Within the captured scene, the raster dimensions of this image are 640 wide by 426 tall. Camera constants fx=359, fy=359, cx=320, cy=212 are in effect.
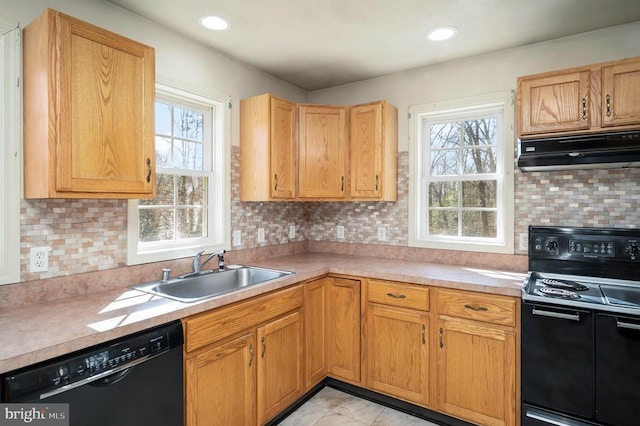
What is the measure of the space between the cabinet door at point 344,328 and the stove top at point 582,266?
1.11m

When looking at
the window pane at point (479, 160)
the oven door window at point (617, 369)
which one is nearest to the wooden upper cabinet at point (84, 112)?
the window pane at point (479, 160)

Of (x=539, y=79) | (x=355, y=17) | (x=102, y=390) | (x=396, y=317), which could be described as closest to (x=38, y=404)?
(x=102, y=390)

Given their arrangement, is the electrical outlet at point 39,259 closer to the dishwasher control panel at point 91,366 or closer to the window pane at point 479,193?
the dishwasher control panel at point 91,366

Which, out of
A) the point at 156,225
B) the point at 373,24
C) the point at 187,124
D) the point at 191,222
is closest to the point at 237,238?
the point at 191,222

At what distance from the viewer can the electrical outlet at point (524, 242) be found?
8.32ft

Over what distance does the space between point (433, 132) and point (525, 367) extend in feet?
6.17

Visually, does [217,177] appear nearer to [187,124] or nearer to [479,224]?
[187,124]

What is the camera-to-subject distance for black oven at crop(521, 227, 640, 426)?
1.73m

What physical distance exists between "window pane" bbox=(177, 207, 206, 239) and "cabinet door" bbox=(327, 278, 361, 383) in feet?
3.47

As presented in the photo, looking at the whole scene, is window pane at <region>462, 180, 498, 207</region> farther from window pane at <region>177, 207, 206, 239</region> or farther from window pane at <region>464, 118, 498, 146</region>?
window pane at <region>177, 207, 206, 239</region>

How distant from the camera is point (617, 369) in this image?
1.75 metres

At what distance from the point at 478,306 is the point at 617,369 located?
669mm

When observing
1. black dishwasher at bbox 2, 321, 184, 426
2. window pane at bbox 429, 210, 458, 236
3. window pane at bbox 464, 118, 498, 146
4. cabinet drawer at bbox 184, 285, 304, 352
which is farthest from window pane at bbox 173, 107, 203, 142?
window pane at bbox 464, 118, 498, 146

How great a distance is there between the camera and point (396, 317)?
2.43m
